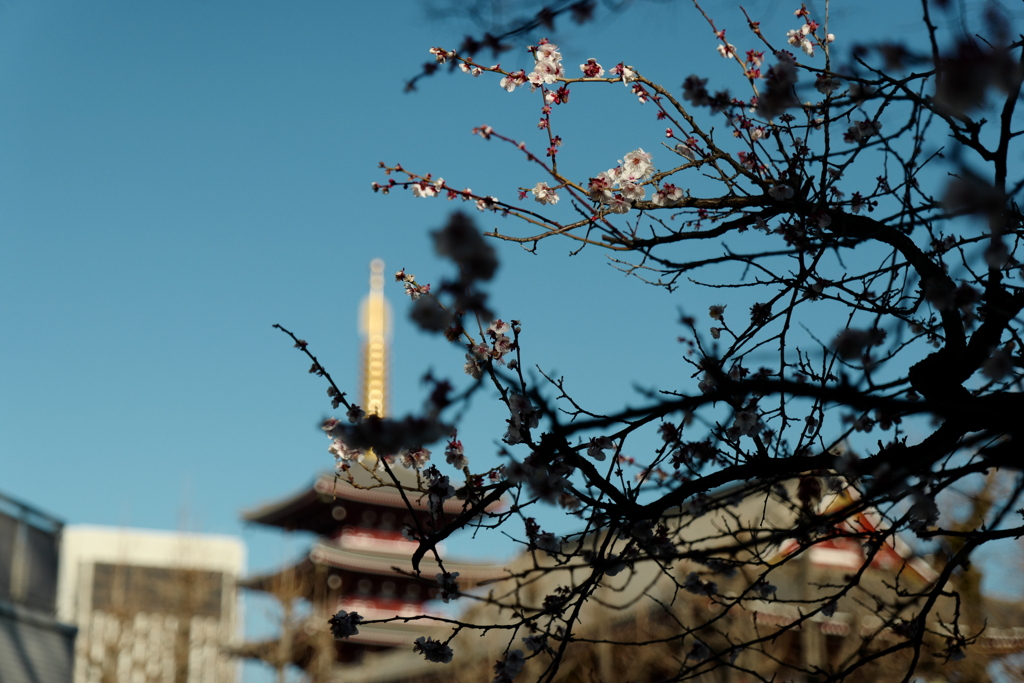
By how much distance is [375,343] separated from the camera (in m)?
42.2

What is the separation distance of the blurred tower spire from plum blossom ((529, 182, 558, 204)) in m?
37.3

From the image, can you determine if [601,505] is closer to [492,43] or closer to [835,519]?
[835,519]

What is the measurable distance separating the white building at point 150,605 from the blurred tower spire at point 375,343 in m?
8.94

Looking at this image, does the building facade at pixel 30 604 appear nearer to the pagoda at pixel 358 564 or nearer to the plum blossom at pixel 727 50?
the plum blossom at pixel 727 50

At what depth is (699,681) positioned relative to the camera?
12477 mm

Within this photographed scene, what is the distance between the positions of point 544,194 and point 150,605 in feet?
163

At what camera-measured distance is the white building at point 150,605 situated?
66.1 feet

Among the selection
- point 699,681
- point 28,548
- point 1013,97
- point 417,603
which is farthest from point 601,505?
point 417,603

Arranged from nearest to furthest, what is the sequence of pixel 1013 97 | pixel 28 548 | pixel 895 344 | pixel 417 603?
pixel 895 344 < pixel 1013 97 < pixel 28 548 < pixel 417 603

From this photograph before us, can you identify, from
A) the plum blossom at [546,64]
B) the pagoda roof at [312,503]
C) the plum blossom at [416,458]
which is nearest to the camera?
the plum blossom at [416,458]

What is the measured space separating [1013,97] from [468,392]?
192cm

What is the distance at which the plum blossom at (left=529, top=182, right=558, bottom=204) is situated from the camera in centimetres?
388

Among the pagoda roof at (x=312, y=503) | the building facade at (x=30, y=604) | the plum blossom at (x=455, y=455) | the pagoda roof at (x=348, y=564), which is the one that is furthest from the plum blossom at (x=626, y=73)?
the pagoda roof at (x=348, y=564)

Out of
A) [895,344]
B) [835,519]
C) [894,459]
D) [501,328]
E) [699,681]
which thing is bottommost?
[699,681]
